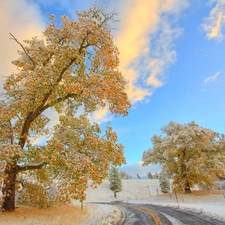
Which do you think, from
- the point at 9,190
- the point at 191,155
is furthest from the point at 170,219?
the point at 191,155

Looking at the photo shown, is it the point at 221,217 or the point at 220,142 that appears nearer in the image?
the point at 221,217

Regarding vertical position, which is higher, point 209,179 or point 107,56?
point 107,56

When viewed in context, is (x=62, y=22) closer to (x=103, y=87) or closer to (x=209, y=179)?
(x=103, y=87)

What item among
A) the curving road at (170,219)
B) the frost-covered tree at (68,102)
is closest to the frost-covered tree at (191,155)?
the curving road at (170,219)

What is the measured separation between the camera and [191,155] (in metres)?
30.4

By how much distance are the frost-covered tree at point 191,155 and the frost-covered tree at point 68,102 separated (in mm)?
19745

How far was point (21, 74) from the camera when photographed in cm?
1150

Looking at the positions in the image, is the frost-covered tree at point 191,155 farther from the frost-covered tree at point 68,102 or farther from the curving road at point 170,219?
the frost-covered tree at point 68,102

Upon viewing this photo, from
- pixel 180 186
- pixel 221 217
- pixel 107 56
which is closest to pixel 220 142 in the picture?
pixel 180 186

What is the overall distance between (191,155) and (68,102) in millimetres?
24354

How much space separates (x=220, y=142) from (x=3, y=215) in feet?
99.0

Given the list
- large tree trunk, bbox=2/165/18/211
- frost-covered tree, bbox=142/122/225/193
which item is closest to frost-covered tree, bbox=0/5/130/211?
large tree trunk, bbox=2/165/18/211

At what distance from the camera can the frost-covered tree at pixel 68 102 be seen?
386 inches

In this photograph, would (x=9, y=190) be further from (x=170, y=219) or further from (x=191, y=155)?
(x=191, y=155)
